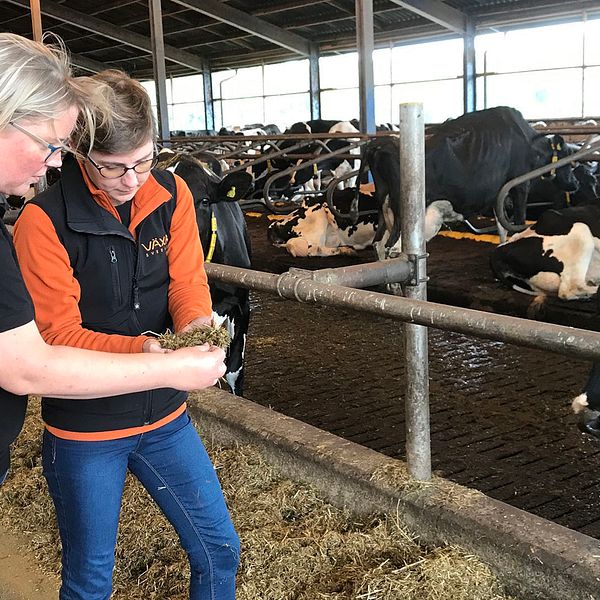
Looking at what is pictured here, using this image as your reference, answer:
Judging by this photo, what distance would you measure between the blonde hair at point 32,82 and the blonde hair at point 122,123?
0.21 meters

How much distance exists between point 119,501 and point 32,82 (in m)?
1.03

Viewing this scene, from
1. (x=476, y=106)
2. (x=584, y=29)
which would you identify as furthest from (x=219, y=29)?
(x=584, y=29)

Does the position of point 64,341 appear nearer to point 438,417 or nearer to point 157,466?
point 157,466

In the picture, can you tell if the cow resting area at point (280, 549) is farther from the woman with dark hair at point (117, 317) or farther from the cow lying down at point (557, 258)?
the cow lying down at point (557, 258)

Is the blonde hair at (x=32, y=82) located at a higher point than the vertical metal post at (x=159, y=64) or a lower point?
lower

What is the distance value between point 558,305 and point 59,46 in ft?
18.2

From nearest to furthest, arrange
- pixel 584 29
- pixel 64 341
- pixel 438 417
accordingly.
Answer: pixel 64 341
pixel 438 417
pixel 584 29

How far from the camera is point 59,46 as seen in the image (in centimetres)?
161

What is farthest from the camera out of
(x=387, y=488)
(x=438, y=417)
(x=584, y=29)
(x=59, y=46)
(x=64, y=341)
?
(x=584, y=29)

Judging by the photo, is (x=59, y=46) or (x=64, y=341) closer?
(x=59, y=46)

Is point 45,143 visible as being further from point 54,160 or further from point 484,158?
point 484,158

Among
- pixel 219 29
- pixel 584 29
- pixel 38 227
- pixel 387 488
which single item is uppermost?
pixel 219 29

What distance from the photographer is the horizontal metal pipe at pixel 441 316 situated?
1746mm

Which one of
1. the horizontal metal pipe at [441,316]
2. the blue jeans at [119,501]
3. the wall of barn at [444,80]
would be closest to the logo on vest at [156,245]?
the blue jeans at [119,501]
